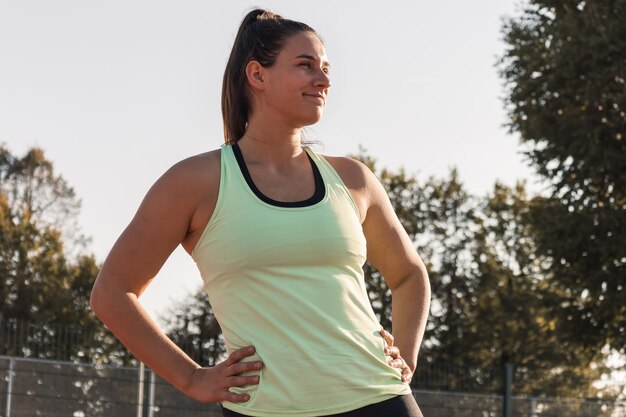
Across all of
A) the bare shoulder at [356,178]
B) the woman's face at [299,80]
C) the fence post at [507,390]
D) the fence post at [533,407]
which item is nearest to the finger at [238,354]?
the bare shoulder at [356,178]

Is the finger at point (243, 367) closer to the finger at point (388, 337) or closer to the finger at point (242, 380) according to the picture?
the finger at point (242, 380)

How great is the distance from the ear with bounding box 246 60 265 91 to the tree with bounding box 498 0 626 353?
2261cm

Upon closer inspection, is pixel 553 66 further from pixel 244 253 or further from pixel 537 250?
pixel 244 253

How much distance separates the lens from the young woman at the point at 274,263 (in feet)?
9.87

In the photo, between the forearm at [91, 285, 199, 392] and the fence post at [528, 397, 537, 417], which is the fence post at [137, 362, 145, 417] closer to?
the fence post at [528, 397, 537, 417]

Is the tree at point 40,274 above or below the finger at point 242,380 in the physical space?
above

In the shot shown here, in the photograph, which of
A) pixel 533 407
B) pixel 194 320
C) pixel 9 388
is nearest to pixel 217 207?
pixel 9 388

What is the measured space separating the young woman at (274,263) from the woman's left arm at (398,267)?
0.05 meters

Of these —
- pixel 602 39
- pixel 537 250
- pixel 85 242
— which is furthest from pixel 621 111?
pixel 85 242

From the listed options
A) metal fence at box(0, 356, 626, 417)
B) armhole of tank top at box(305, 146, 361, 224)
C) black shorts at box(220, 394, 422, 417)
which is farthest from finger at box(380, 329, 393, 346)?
metal fence at box(0, 356, 626, 417)

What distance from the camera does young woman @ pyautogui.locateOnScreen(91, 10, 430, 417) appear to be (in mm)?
3010

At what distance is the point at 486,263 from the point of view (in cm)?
4800

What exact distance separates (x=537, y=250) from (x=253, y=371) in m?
24.4

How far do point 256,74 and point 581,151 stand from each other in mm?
22989
